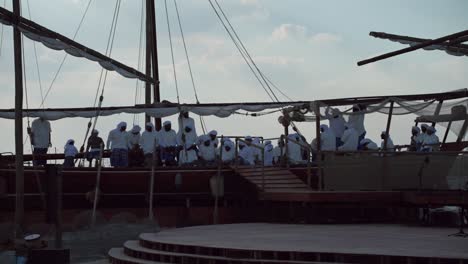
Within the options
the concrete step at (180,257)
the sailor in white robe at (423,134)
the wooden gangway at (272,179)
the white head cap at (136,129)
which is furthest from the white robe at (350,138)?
the concrete step at (180,257)

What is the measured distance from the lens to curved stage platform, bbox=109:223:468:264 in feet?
40.7

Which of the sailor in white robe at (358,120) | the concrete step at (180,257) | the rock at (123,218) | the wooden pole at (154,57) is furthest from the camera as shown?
the wooden pole at (154,57)

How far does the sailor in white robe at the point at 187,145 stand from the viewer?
27.8m

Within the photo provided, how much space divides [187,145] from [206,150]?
59cm

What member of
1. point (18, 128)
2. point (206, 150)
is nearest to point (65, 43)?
point (18, 128)

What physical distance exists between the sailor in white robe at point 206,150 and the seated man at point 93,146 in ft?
9.69

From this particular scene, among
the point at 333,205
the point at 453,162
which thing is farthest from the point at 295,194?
the point at 453,162

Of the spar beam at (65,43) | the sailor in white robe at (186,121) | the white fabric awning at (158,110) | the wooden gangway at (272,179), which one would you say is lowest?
the wooden gangway at (272,179)

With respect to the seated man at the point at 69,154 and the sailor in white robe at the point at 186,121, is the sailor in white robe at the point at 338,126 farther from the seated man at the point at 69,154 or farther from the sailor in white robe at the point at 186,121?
the seated man at the point at 69,154

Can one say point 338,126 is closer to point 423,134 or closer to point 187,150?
point 423,134

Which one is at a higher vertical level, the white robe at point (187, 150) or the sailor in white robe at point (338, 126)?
the sailor in white robe at point (338, 126)

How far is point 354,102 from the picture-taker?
74.2 ft

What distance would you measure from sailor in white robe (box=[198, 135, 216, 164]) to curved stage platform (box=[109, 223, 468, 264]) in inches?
352

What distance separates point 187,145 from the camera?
2797 cm
